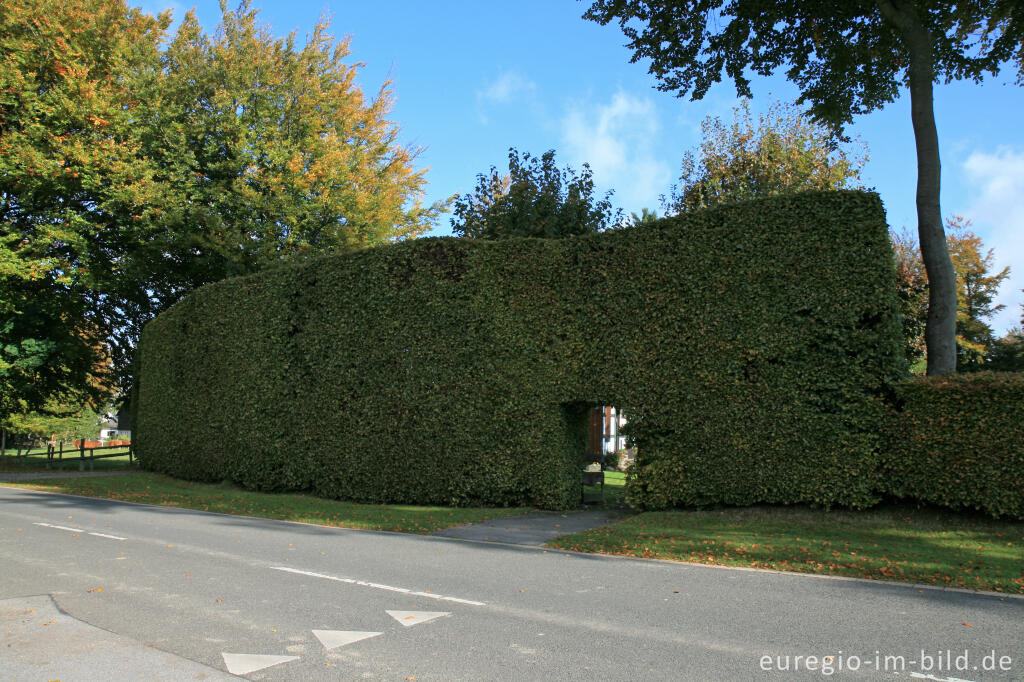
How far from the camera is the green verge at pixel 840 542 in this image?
8109 mm

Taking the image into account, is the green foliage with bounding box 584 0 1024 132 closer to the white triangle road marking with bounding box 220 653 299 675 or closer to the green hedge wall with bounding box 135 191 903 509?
the green hedge wall with bounding box 135 191 903 509

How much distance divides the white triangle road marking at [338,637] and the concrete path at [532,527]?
211 inches

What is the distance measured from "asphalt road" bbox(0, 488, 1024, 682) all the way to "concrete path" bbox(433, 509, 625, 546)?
1.68m

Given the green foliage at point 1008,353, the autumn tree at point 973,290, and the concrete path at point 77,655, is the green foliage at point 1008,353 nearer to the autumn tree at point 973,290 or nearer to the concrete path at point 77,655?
the autumn tree at point 973,290

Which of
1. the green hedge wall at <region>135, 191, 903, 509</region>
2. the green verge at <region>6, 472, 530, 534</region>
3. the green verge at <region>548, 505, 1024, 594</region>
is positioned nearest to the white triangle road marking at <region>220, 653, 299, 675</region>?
the green verge at <region>548, 505, 1024, 594</region>

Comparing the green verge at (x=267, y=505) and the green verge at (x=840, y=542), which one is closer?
the green verge at (x=840, y=542)

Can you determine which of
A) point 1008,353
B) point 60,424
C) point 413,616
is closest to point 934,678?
point 413,616

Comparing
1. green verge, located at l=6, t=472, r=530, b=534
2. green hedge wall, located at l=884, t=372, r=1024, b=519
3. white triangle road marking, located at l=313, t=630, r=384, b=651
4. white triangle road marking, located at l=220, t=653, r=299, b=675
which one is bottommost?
green verge, located at l=6, t=472, r=530, b=534

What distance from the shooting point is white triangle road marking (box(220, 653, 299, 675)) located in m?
4.70

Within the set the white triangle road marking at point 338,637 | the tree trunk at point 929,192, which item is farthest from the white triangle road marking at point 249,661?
the tree trunk at point 929,192

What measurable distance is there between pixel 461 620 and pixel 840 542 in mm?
6896

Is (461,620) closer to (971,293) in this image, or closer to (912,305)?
(912,305)

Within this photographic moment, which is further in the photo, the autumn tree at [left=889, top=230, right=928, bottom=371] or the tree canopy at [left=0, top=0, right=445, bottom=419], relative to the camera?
the tree canopy at [left=0, top=0, right=445, bottom=419]

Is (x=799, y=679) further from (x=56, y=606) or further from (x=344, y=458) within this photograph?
(x=344, y=458)
